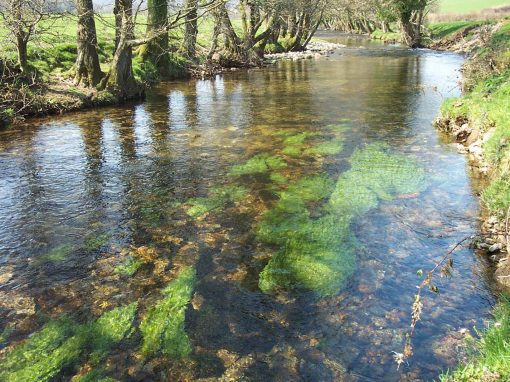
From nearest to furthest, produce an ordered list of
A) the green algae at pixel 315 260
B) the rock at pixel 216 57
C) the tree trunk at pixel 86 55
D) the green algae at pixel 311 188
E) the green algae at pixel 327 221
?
1. the green algae at pixel 315 260
2. the green algae at pixel 327 221
3. the green algae at pixel 311 188
4. the tree trunk at pixel 86 55
5. the rock at pixel 216 57

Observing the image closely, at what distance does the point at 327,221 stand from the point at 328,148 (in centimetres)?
471

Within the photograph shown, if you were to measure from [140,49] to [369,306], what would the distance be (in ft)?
75.3

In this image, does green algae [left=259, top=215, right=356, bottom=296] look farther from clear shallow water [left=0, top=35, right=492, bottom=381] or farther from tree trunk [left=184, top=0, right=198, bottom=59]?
tree trunk [left=184, top=0, right=198, bottom=59]

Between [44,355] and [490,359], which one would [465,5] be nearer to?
[490,359]

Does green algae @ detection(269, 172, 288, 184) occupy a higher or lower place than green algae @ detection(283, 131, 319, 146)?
lower

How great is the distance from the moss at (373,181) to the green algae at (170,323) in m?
3.63

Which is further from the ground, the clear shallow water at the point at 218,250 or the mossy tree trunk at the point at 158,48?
the mossy tree trunk at the point at 158,48

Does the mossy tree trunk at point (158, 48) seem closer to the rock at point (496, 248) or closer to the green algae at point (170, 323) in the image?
the green algae at point (170, 323)

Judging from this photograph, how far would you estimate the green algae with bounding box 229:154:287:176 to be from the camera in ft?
35.3

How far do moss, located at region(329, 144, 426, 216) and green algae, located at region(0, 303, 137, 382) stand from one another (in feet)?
15.2

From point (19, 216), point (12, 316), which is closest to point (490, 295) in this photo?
point (12, 316)

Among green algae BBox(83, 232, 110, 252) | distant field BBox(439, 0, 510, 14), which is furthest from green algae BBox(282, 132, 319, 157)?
distant field BBox(439, 0, 510, 14)

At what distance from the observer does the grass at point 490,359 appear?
12.6 feet

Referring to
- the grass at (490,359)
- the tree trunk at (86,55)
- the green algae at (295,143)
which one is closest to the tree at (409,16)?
the tree trunk at (86,55)
